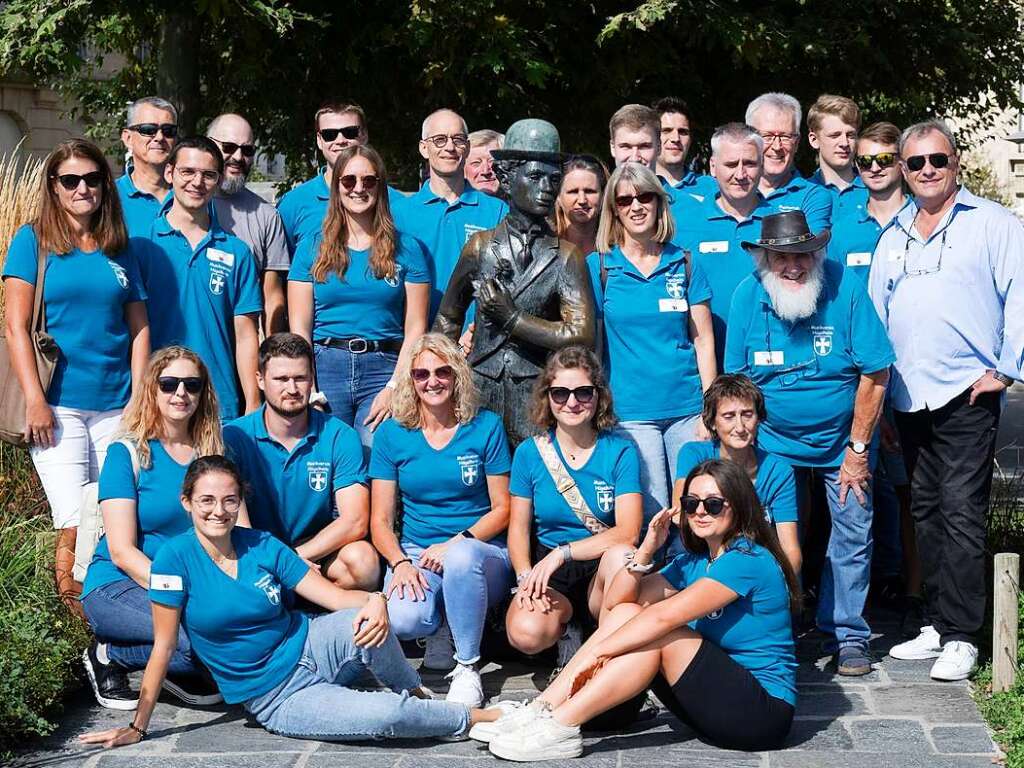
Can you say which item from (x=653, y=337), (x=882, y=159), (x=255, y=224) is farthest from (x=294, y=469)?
(x=882, y=159)

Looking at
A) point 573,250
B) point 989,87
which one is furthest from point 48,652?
point 989,87

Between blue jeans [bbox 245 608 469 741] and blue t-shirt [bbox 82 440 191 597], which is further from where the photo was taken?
blue t-shirt [bbox 82 440 191 597]

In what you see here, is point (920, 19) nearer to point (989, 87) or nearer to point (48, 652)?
point (989, 87)

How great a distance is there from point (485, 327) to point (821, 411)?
4.66 feet

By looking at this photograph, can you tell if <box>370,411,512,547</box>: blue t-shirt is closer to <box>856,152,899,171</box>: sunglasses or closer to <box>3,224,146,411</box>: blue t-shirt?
<box>3,224,146,411</box>: blue t-shirt

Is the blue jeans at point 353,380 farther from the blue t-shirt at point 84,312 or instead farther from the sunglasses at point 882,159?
the sunglasses at point 882,159

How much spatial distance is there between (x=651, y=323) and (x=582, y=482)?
0.78 metres

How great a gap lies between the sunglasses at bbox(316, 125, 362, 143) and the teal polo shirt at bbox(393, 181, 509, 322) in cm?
40

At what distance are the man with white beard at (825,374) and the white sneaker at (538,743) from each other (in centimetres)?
155

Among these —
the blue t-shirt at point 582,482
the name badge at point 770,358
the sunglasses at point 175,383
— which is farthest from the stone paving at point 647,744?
the name badge at point 770,358

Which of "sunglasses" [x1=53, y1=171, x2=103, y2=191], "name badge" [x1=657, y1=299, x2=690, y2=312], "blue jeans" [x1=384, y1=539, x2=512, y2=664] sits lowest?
"blue jeans" [x1=384, y1=539, x2=512, y2=664]

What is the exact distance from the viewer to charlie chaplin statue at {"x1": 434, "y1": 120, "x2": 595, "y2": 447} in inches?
245

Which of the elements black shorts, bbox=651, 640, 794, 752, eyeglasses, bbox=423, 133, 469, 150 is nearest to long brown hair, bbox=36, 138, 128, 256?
eyeglasses, bbox=423, 133, 469, 150

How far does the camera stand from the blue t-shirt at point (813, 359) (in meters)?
6.20
